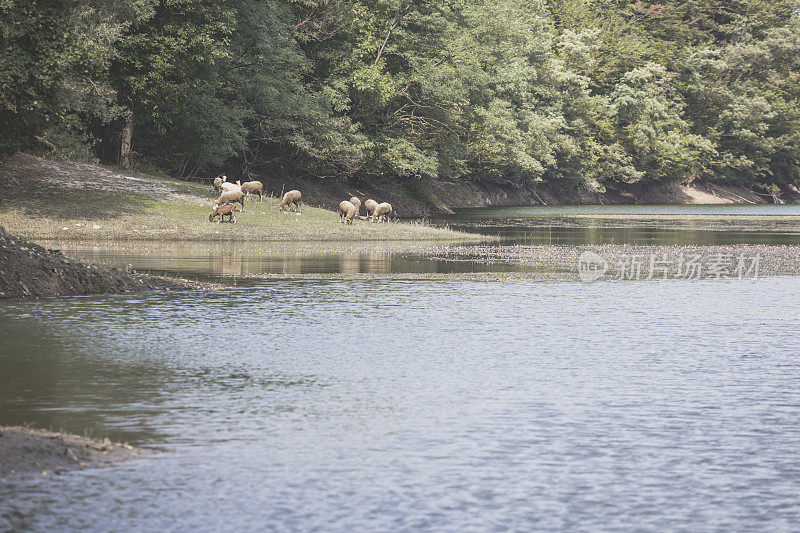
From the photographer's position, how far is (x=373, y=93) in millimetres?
69500

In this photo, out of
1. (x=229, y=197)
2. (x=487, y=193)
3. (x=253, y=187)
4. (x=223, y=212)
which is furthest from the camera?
(x=487, y=193)

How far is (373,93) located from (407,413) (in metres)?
59.0

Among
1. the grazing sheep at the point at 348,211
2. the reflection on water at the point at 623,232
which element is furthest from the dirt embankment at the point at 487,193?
the grazing sheep at the point at 348,211

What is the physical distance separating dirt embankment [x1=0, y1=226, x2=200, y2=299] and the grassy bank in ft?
54.0

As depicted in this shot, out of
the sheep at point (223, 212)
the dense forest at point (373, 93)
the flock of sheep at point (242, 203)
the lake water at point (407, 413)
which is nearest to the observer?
the lake water at point (407, 413)

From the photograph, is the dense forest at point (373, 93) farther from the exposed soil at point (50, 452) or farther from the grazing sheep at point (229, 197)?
the exposed soil at point (50, 452)

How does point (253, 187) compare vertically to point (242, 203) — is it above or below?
above

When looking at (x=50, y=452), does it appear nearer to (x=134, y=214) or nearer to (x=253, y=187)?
(x=134, y=214)

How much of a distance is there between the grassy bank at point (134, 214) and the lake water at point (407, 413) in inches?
811

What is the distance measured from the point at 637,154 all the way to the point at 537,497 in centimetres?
11294

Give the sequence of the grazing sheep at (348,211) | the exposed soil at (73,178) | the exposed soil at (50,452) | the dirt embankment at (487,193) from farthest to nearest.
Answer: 1. the dirt embankment at (487,193)
2. the grazing sheep at (348,211)
3. the exposed soil at (73,178)
4. the exposed soil at (50,452)

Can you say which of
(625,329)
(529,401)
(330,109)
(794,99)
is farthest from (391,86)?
(794,99)

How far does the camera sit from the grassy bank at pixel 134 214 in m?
41.6

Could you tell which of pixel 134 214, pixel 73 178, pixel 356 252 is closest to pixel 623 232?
pixel 356 252
